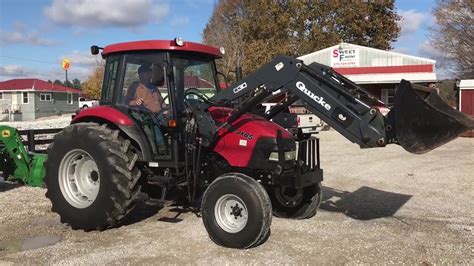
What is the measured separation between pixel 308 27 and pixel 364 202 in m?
29.1

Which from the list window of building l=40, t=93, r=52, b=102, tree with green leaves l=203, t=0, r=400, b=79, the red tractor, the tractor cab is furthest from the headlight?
window of building l=40, t=93, r=52, b=102

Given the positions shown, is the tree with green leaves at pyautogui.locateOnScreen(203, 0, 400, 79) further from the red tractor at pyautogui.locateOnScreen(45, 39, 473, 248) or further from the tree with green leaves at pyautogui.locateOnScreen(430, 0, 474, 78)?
the red tractor at pyautogui.locateOnScreen(45, 39, 473, 248)

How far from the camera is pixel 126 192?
607 centimetres

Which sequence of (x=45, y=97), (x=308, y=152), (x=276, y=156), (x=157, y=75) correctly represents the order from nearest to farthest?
(x=276, y=156) < (x=157, y=75) < (x=308, y=152) < (x=45, y=97)

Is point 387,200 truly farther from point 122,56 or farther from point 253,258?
point 122,56

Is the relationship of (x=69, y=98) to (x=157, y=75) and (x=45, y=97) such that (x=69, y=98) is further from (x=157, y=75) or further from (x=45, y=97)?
(x=157, y=75)

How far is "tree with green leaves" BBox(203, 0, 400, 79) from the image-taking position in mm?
34969

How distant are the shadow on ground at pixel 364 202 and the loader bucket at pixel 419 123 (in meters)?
2.19

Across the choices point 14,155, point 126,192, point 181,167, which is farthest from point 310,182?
point 14,155

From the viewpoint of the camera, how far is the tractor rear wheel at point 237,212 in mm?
5414

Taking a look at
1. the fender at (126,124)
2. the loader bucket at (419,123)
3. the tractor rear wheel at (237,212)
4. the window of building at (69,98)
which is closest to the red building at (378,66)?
the fender at (126,124)

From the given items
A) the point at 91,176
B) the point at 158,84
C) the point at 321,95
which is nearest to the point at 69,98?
the point at 91,176

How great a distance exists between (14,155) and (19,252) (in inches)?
134

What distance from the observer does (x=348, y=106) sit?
18.1 feet
